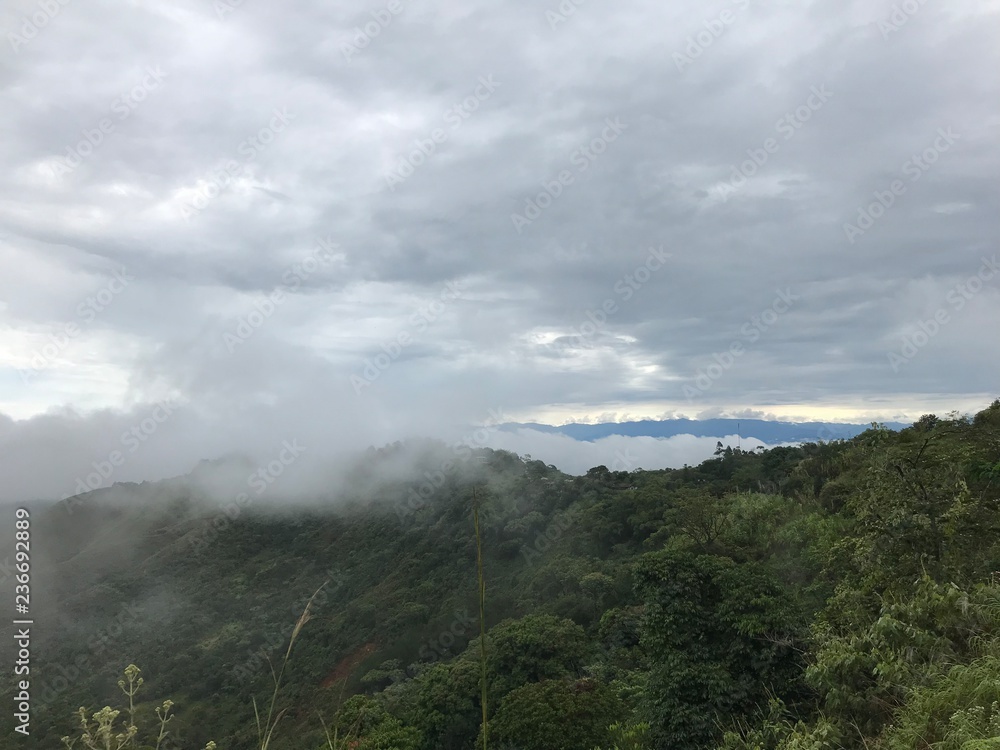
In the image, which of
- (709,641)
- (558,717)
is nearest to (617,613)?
(558,717)

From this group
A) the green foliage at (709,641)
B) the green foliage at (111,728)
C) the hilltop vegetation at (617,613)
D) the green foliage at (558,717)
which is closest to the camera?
the green foliage at (111,728)

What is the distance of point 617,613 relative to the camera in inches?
1184

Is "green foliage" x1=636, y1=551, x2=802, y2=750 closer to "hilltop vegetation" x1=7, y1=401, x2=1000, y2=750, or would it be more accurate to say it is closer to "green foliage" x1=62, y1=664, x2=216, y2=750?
"hilltop vegetation" x1=7, y1=401, x2=1000, y2=750

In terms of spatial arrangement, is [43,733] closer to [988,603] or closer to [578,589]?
[578,589]

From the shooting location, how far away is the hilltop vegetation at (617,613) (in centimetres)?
782

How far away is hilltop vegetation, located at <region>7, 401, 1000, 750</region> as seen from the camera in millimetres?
7816

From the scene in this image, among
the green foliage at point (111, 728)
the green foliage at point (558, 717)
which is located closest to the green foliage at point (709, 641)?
the green foliage at point (558, 717)

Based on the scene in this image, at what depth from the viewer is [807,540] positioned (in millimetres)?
22906

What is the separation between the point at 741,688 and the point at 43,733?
5640 centimetres

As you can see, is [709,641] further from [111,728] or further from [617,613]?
[617,613]

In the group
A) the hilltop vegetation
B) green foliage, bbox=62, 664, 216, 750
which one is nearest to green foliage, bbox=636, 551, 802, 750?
the hilltop vegetation

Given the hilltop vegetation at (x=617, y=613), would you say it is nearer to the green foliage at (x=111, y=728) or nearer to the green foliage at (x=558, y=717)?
the green foliage at (x=558, y=717)

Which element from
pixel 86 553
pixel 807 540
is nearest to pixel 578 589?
pixel 807 540

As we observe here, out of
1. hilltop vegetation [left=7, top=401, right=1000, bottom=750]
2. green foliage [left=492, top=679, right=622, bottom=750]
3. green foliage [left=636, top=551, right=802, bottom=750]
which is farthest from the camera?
green foliage [left=492, top=679, right=622, bottom=750]
